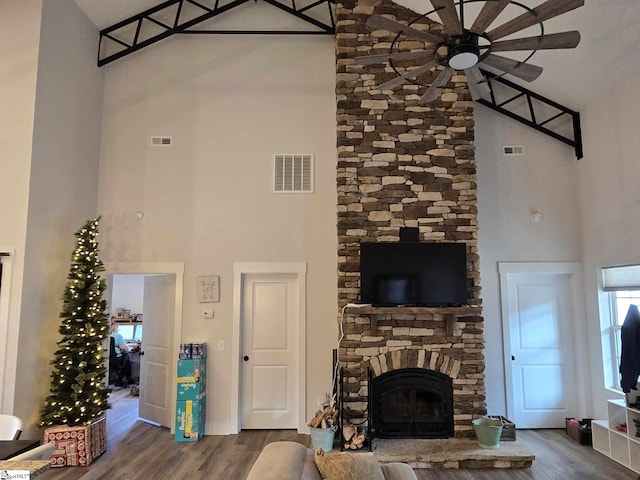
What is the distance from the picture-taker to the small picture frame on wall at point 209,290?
18.4 feet

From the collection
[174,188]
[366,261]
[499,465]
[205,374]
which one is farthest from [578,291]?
[174,188]

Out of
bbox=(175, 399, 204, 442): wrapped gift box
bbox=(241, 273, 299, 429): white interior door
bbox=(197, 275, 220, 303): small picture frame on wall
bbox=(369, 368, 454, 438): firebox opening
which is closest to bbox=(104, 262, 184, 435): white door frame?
bbox=(197, 275, 220, 303): small picture frame on wall

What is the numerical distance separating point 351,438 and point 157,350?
2938 mm

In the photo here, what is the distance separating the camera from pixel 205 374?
548cm

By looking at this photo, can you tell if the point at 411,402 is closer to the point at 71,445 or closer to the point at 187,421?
the point at 187,421

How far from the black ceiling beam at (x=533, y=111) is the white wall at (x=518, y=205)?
3.4 inches

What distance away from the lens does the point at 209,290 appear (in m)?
5.61

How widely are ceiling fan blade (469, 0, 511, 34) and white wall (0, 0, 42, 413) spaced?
14.5 ft

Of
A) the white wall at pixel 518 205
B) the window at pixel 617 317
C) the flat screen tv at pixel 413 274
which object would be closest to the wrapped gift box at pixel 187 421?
the flat screen tv at pixel 413 274

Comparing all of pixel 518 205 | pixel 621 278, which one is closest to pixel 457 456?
pixel 621 278

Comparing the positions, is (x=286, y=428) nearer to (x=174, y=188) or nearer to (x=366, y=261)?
(x=366, y=261)

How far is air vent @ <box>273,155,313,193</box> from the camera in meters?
5.77

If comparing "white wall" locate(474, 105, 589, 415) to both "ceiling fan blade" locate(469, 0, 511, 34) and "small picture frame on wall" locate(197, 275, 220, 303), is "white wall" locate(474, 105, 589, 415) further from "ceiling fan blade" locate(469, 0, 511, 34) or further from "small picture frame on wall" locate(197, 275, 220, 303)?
"small picture frame on wall" locate(197, 275, 220, 303)

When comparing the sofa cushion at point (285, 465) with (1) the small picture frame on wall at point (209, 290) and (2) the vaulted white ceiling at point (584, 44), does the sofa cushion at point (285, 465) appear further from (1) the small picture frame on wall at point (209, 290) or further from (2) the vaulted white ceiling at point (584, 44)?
(2) the vaulted white ceiling at point (584, 44)
